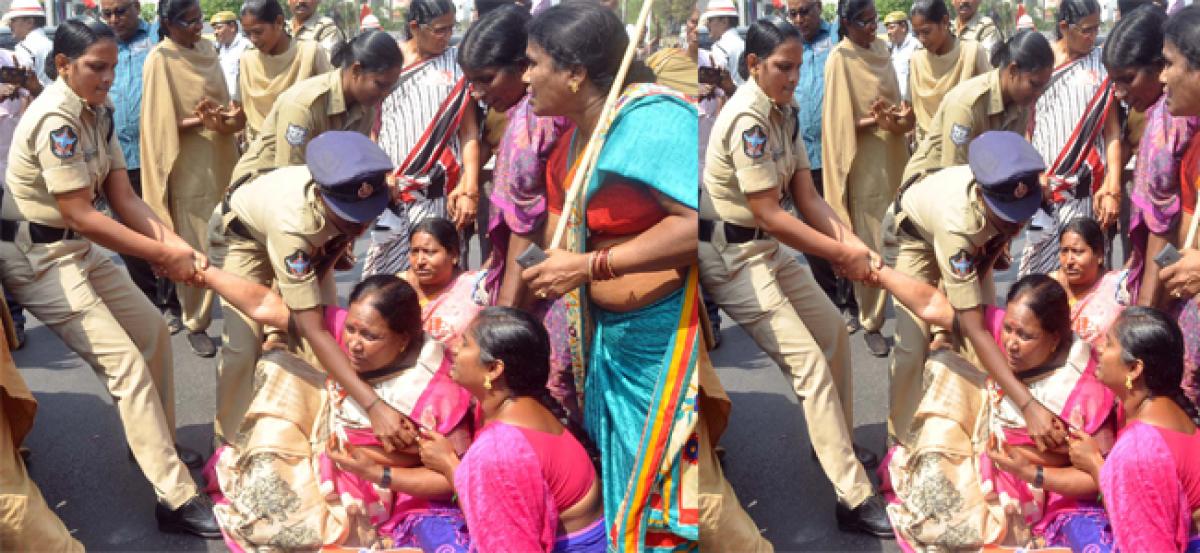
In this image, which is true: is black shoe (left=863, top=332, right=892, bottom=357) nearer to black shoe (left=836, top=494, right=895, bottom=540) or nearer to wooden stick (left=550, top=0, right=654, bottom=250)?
black shoe (left=836, top=494, right=895, bottom=540)

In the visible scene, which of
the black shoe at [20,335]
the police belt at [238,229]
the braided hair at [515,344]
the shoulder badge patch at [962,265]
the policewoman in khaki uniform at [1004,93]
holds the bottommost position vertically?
the black shoe at [20,335]

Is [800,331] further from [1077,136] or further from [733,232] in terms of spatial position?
[1077,136]

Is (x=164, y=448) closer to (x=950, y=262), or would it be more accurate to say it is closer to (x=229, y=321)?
(x=229, y=321)

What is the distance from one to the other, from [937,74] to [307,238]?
1.81 m

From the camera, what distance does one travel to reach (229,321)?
3.18 m

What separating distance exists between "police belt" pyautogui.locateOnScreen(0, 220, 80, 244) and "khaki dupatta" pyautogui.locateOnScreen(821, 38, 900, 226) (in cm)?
218

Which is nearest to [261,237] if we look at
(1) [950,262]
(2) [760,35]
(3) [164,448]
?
(3) [164,448]

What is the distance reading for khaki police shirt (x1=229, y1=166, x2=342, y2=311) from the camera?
288 centimetres

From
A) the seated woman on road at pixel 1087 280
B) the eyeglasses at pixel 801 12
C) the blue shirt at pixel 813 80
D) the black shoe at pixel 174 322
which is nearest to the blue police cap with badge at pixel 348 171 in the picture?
the seated woman on road at pixel 1087 280

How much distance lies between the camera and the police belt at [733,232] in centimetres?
318

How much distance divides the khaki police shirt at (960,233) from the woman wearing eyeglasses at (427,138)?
44.9 inches

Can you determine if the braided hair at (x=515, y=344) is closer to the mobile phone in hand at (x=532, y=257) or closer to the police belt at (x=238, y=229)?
the mobile phone in hand at (x=532, y=257)

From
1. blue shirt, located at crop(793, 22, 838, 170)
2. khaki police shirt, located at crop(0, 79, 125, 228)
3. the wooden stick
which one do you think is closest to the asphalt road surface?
khaki police shirt, located at crop(0, 79, 125, 228)

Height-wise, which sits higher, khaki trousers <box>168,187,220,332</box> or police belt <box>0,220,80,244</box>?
khaki trousers <box>168,187,220,332</box>
